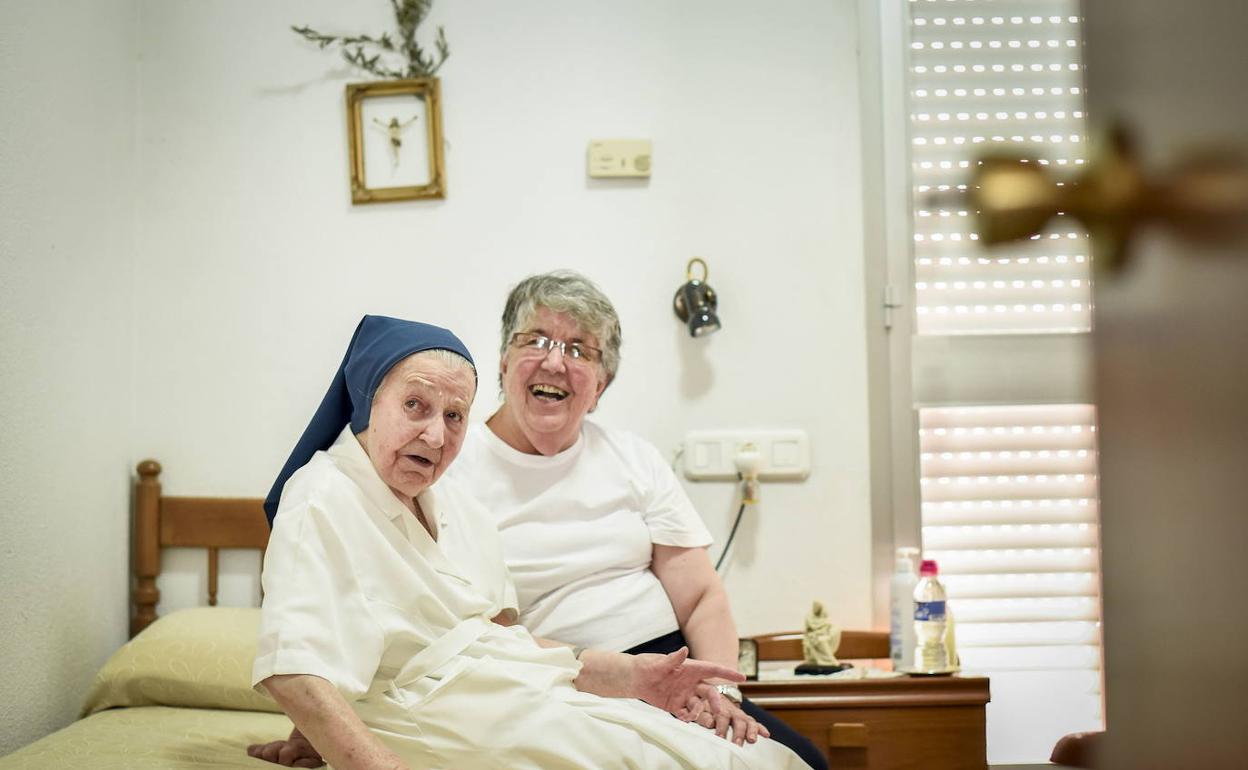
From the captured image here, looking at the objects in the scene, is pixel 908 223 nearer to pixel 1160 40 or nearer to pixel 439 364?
pixel 439 364

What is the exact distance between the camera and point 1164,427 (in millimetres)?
252

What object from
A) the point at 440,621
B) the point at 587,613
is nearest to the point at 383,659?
the point at 440,621

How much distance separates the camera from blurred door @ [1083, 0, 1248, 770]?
23 centimetres

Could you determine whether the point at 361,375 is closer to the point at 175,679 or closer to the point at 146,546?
the point at 175,679

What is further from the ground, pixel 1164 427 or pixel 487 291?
pixel 487 291

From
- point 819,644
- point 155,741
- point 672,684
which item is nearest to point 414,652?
point 672,684

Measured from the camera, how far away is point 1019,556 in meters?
2.82

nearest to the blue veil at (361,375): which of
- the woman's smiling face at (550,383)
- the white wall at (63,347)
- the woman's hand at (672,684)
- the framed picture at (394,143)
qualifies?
the woman's smiling face at (550,383)

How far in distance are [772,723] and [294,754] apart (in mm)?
901

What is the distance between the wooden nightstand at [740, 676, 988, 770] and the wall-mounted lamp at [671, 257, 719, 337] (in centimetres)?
86

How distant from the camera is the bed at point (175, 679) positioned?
198cm

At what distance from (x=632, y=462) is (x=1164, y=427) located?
215cm

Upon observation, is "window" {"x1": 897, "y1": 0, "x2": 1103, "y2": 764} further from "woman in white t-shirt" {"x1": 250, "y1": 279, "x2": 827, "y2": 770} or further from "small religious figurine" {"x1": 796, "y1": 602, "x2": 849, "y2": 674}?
"woman in white t-shirt" {"x1": 250, "y1": 279, "x2": 827, "y2": 770}

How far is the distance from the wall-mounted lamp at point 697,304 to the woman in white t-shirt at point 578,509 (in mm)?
413
